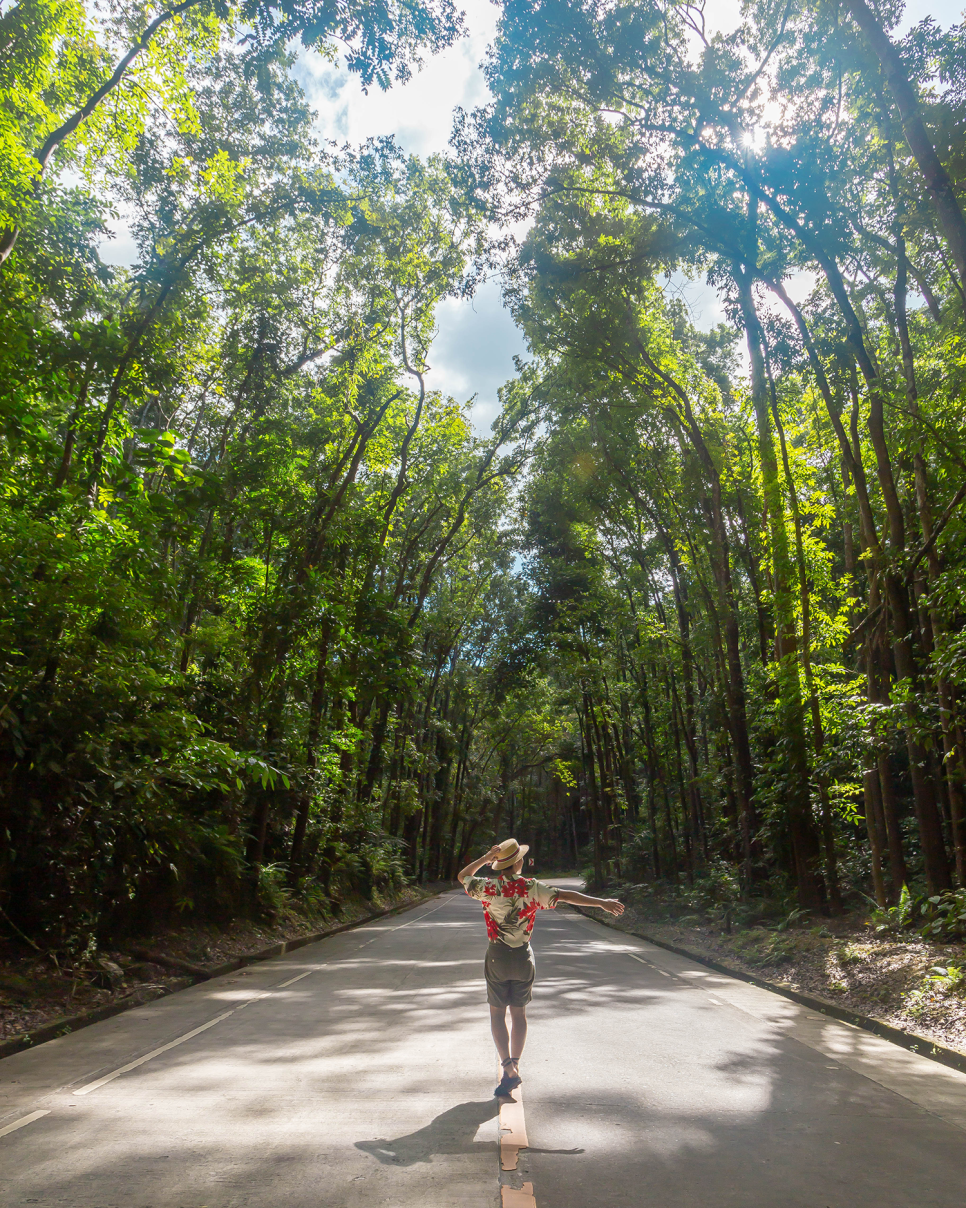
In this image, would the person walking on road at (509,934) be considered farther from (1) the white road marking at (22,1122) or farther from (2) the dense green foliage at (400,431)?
(2) the dense green foliage at (400,431)

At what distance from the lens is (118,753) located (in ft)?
32.0

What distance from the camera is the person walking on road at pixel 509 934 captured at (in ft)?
17.3

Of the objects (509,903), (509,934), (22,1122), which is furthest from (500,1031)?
(22,1122)

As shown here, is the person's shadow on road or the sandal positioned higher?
the sandal

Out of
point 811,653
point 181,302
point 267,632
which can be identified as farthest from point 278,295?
point 811,653

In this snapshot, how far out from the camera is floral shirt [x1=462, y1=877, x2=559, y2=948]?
5328 millimetres

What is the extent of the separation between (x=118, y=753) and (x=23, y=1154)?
5997mm

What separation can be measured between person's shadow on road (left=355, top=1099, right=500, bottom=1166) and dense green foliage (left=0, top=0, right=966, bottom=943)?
223 inches

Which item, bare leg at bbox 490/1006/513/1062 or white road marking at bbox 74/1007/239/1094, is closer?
bare leg at bbox 490/1006/513/1062

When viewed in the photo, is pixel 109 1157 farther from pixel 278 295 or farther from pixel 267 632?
pixel 278 295

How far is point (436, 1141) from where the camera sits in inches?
175

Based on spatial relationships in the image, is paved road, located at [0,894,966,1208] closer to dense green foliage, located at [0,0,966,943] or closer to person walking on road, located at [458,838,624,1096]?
person walking on road, located at [458,838,624,1096]

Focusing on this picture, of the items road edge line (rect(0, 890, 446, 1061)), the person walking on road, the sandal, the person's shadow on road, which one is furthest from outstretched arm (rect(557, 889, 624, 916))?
road edge line (rect(0, 890, 446, 1061))

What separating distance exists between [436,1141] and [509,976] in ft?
3.48
